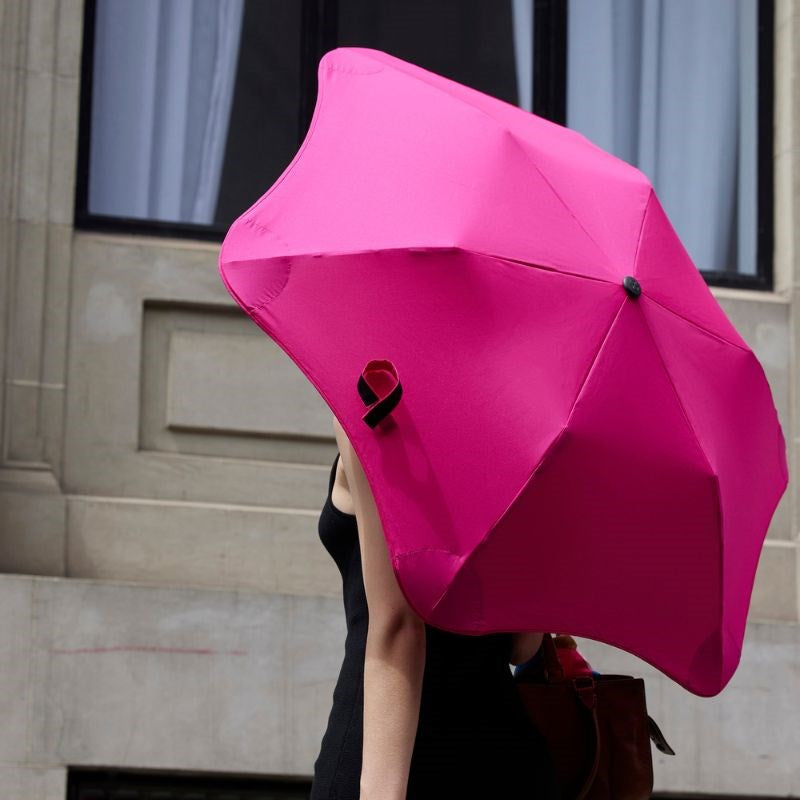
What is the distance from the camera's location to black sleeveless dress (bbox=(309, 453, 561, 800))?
8.39 ft

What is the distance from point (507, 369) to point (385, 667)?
483 millimetres

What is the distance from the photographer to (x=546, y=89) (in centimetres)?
825

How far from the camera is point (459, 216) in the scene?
2541mm

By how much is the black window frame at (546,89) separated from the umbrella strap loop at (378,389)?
17.1 feet

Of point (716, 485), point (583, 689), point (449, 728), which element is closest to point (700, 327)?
point (716, 485)

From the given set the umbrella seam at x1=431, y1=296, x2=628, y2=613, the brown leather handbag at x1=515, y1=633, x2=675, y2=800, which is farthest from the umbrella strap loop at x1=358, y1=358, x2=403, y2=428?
the brown leather handbag at x1=515, y1=633, x2=675, y2=800

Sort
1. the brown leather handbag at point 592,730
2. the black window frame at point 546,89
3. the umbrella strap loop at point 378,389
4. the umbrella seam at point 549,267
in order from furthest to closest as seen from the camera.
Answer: the black window frame at point 546,89
the brown leather handbag at point 592,730
the umbrella seam at point 549,267
the umbrella strap loop at point 378,389

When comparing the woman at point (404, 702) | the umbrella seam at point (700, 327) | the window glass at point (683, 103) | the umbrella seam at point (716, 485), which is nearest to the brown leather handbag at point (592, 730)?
the woman at point (404, 702)

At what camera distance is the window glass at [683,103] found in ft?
27.2

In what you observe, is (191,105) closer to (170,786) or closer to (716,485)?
(170,786)

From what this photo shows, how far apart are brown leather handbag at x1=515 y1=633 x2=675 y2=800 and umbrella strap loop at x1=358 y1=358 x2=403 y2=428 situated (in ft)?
2.26

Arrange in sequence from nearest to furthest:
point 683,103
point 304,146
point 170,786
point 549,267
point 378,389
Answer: point 378,389
point 549,267
point 304,146
point 170,786
point 683,103

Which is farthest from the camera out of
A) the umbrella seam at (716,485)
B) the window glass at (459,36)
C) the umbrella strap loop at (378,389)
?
the window glass at (459,36)

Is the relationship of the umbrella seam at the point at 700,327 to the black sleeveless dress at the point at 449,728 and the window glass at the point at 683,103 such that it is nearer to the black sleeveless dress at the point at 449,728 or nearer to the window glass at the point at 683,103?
the black sleeveless dress at the point at 449,728
